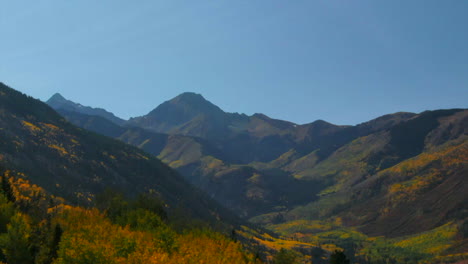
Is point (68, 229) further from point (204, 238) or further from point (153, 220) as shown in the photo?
point (204, 238)

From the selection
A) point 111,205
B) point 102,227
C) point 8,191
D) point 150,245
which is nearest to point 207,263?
point 150,245

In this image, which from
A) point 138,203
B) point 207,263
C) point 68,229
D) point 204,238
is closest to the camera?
point 207,263

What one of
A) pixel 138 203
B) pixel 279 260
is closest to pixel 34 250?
pixel 138 203

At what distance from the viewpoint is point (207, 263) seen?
101m

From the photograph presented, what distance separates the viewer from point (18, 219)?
112 m

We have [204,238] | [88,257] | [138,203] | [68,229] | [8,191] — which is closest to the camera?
[88,257]

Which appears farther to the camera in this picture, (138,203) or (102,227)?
(138,203)

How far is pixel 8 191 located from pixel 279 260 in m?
112

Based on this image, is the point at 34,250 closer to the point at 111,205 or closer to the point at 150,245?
the point at 150,245

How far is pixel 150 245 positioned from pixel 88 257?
69.3 ft

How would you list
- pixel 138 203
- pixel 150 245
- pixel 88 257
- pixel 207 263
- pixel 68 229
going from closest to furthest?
pixel 88 257 → pixel 207 263 → pixel 150 245 → pixel 68 229 → pixel 138 203

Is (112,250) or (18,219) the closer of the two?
(112,250)

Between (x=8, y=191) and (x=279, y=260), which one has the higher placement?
(x=8, y=191)

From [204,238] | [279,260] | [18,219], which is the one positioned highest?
[18,219]
